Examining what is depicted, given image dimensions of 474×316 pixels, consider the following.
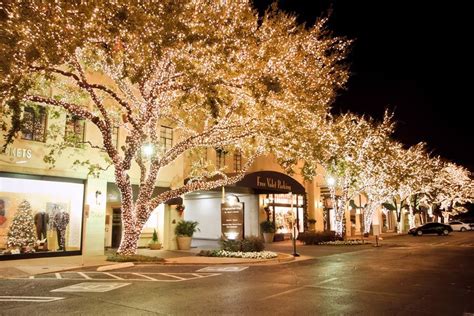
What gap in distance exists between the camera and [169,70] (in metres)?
16.9

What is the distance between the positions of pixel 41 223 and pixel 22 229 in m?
0.87

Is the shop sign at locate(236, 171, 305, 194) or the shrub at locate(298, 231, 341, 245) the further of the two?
the shrub at locate(298, 231, 341, 245)

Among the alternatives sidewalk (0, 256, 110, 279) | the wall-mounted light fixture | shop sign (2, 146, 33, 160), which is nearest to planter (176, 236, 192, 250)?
the wall-mounted light fixture

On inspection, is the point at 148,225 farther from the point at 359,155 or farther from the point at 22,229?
the point at 359,155

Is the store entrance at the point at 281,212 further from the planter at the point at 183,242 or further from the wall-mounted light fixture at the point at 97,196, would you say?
the wall-mounted light fixture at the point at 97,196

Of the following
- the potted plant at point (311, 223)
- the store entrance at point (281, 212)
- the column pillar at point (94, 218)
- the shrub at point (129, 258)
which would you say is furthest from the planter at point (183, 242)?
the potted plant at point (311, 223)

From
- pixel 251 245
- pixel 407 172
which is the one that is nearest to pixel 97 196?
pixel 251 245

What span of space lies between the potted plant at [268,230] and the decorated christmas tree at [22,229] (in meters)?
16.6

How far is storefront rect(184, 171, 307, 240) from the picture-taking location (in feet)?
93.1

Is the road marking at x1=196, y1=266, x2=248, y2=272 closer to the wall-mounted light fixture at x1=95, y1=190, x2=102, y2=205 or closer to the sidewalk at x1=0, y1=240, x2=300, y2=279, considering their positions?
the sidewalk at x1=0, y1=240, x2=300, y2=279

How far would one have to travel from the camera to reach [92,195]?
19938mm

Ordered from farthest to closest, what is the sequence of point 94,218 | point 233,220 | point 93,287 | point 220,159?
point 220,159 < point 94,218 < point 233,220 < point 93,287

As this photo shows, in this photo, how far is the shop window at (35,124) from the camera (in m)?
17.9

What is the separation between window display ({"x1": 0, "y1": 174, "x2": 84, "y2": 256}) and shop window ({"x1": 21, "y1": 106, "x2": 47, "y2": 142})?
73.0 inches
